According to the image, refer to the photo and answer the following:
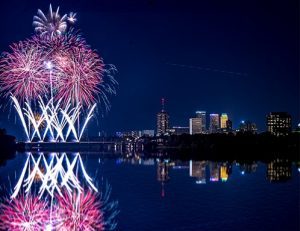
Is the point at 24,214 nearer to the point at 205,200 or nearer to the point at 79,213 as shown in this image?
the point at 79,213

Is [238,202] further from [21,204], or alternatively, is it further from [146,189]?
[21,204]

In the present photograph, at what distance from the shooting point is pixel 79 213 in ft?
53.7

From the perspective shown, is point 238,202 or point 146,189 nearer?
point 238,202

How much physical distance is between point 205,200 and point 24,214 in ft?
22.6

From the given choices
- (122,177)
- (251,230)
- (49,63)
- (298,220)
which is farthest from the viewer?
(49,63)

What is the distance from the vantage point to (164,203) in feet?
61.5

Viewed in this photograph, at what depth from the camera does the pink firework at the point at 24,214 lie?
14625mm

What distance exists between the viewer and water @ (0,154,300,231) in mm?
14805

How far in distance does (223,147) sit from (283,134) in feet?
89.4

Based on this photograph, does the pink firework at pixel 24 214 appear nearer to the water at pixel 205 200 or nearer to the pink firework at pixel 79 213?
the pink firework at pixel 79 213

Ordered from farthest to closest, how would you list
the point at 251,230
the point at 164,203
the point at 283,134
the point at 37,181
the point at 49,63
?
the point at 283,134
the point at 49,63
the point at 37,181
the point at 164,203
the point at 251,230

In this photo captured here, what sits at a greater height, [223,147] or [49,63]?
[49,63]

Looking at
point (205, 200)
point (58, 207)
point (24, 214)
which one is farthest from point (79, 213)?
point (205, 200)

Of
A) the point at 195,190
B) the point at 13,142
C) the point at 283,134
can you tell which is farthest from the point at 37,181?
the point at 283,134
